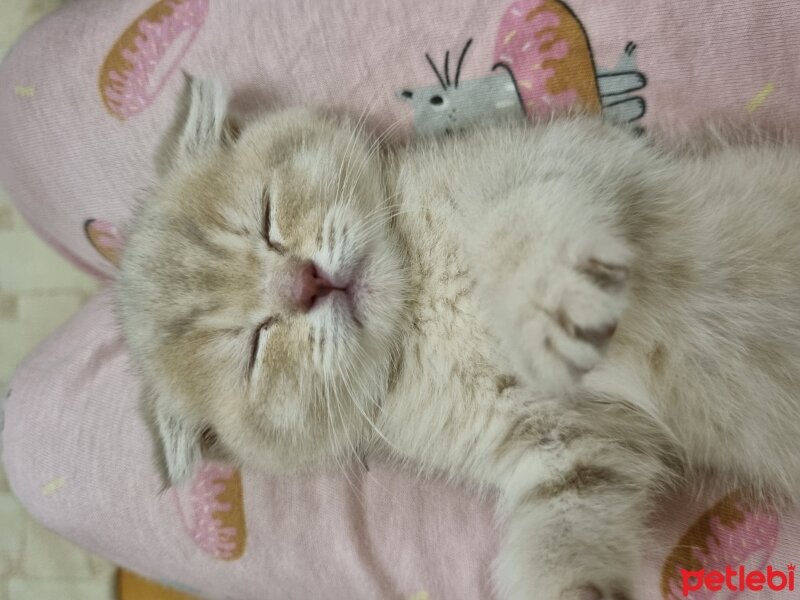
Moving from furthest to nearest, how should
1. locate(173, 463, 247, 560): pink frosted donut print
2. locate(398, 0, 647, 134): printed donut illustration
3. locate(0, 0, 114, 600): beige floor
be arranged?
1. locate(0, 0, 114, 600): beige floor
2. locate(173, 463, 247, 560): pink frosted donut print
3. locate(398, 0, 647, 134): printed donut illustration

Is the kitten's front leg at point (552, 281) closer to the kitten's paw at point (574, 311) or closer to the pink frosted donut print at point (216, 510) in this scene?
the kitten's paw at point (574, 311)

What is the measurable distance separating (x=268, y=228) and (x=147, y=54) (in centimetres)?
64

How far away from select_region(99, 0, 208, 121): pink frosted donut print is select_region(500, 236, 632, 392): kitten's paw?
1.04 m

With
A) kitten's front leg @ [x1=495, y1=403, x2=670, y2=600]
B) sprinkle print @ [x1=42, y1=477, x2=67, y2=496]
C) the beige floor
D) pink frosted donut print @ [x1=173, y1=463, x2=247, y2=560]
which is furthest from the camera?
the beige floor

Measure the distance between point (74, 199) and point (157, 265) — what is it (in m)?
0.58

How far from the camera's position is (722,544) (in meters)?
1.10

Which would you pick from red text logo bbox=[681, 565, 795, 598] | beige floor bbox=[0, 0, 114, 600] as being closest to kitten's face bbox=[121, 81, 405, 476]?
red text logo bbox=[681, 565, 795, 598]

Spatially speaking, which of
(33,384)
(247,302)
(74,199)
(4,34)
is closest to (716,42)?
(247,302)

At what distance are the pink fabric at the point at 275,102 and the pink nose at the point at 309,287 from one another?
0.45 meters

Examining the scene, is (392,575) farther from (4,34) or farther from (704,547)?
(4,34)

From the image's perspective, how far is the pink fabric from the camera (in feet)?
3.72

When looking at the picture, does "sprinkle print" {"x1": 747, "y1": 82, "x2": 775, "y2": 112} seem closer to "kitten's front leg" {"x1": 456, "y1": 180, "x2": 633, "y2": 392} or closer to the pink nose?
"kitten's front leg" {"x1": 456, "y1": 180, "x2": 633, "y2": 392}

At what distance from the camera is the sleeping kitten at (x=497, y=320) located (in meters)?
0.99

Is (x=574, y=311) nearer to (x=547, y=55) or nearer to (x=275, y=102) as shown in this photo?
(x=547, y=55)
